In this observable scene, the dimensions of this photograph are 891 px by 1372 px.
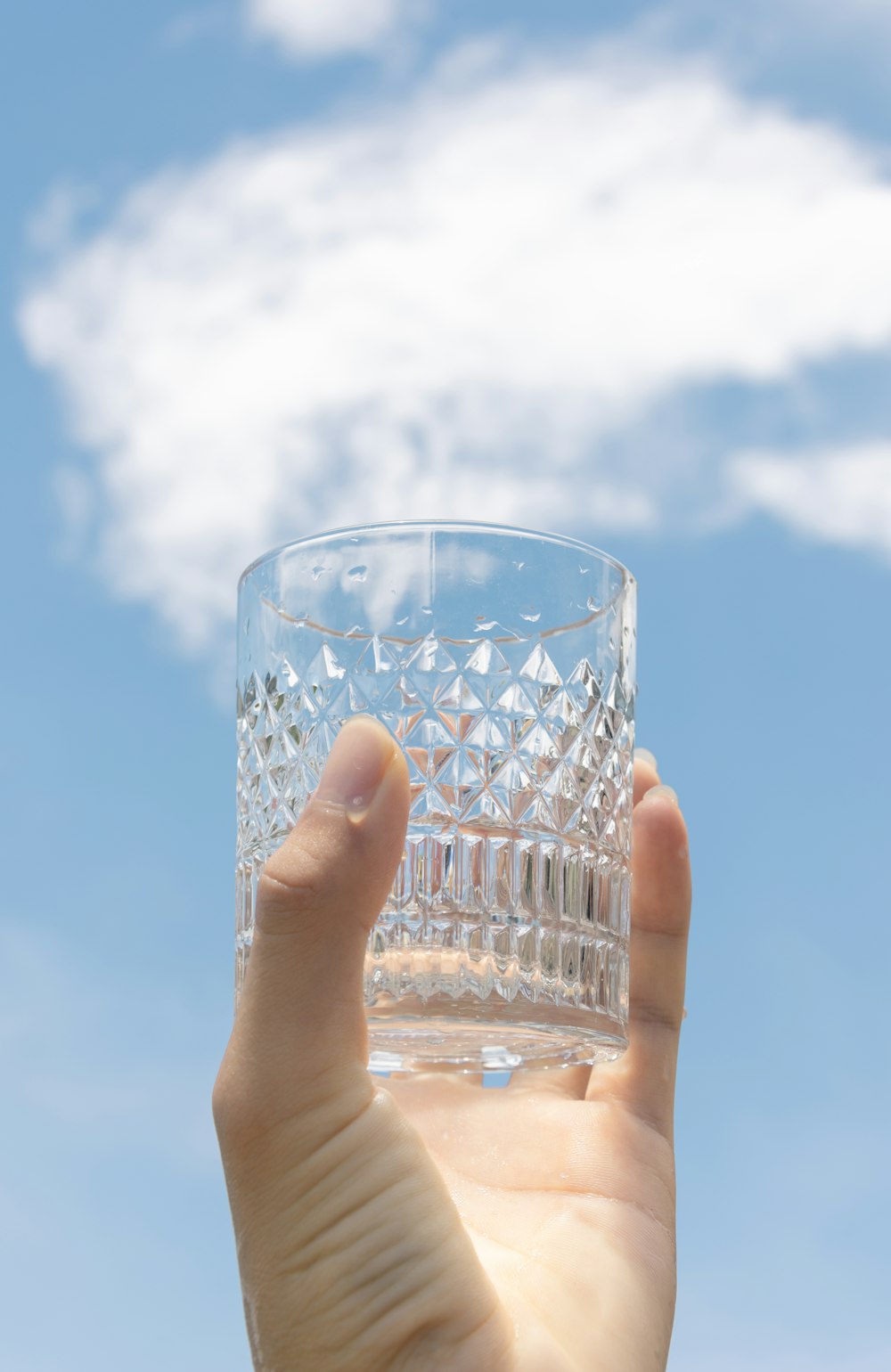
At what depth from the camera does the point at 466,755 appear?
79.8 inches

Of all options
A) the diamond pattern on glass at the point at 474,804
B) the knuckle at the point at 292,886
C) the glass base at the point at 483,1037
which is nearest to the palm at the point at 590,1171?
the glass base at the point at 483,1037

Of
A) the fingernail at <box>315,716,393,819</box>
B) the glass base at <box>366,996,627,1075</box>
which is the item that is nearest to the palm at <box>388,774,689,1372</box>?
the glass base at <box>366,996,627,1075</box>

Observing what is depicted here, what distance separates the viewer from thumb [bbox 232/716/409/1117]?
188 centimetres

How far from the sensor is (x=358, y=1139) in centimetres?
196

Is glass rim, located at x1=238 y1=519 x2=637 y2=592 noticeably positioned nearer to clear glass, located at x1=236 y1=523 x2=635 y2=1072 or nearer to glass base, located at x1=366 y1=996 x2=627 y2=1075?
clear glass, located at x1=236 y1=523 x2=635 y2=1072

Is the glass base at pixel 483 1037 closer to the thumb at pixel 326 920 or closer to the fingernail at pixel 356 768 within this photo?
the thumb at pixel 326 920

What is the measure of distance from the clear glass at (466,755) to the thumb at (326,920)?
10cm

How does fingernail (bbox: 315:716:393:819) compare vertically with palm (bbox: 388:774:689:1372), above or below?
above

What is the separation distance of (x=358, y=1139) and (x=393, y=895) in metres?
0.36

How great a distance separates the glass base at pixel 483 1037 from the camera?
6.52 ft

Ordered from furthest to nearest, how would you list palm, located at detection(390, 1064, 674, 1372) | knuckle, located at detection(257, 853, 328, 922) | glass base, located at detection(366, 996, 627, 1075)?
palm, located at detection(390, 1064, 674, 1372), glass base, located at detection(366, 996, 627, 1075), knuckle, located at detection(257, 853, 328, 922)

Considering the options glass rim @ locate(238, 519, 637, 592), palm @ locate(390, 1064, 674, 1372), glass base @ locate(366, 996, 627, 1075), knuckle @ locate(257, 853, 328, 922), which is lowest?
palm @ locate(390, 1064, 674, 1372)

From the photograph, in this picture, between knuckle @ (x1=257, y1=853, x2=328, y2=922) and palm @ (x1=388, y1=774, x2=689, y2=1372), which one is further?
palm @ (x1=388, y1=774, x2=689, y2=1372)

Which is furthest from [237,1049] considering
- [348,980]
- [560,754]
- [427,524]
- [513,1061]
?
[427,524]
